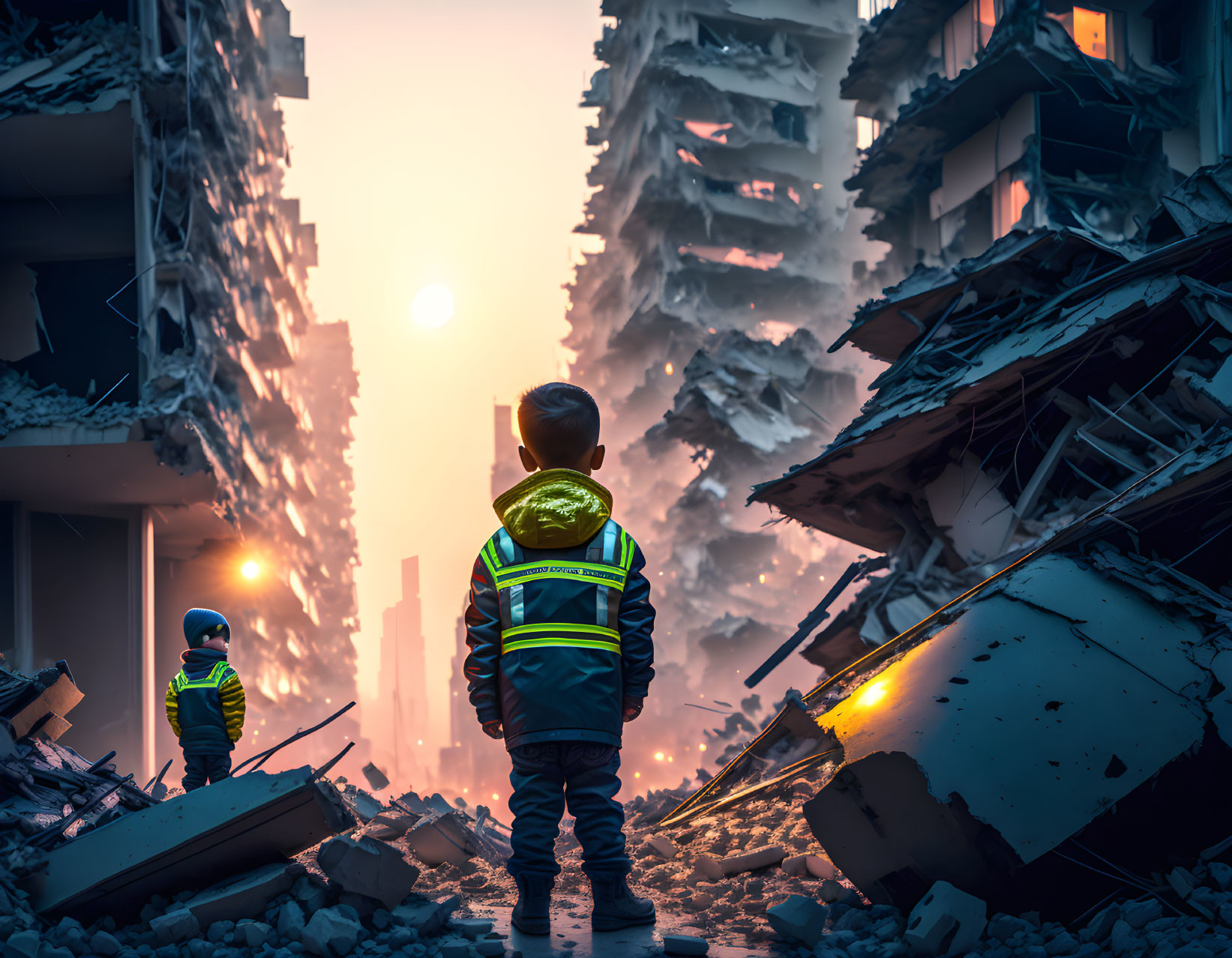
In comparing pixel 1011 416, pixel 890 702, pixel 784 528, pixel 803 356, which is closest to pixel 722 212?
pixel 803 356

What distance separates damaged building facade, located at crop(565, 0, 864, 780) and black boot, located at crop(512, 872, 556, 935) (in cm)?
2600

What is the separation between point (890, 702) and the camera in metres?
3.66

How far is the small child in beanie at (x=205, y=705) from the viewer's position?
5996 mm

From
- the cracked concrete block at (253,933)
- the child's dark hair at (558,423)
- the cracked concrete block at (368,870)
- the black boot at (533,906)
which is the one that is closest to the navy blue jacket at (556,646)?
the child's dark hair at (558,423)

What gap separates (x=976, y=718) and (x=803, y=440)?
76.6 ft

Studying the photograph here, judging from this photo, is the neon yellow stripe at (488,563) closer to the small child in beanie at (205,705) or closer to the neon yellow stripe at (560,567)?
the neon yellow stripe at (560,567)

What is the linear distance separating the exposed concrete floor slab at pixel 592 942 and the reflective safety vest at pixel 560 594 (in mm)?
1035

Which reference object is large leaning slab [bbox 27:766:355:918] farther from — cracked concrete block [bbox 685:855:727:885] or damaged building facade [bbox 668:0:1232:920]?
damaged building facade [bbox 668:0:1232:920]

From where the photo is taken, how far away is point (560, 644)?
10.8ft

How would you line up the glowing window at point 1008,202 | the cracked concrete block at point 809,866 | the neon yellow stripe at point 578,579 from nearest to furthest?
the neon yellow stripe at point 578,579 < the cracked concrete block at point 809,866 < the glowing window at point 1008,202

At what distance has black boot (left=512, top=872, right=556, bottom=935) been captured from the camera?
3195mm

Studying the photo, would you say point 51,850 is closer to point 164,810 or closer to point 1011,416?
point 164,810

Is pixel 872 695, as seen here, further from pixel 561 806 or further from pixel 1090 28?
pixel 1090 28

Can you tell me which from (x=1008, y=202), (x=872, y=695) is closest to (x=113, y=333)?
(x=872, y=695)
